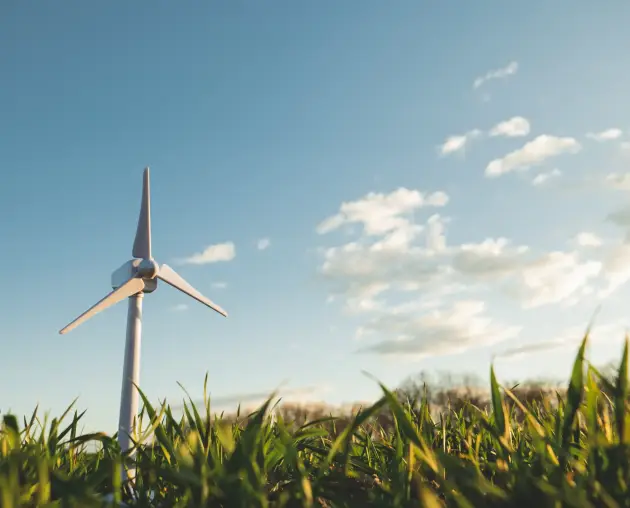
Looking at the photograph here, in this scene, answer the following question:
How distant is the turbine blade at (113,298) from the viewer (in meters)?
23.2

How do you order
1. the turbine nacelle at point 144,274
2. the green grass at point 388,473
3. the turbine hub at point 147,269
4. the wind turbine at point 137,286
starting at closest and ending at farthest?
the green grass at point 388,473, the wind turbine at point 137,286, the turbine nacelle at point 144,274, the turbine hub at point 147,269

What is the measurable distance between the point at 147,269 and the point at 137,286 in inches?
30.8

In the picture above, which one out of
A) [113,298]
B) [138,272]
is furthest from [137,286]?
[113,298]

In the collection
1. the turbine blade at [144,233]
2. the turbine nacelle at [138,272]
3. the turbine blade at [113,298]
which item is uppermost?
the turbine blade at [144,233]

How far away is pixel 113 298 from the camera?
24531 millimetres

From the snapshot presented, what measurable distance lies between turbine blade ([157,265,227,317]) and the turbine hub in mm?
260

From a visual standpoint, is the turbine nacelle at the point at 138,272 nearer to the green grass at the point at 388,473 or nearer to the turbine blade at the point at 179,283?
the turbine blade at the point at 179,283

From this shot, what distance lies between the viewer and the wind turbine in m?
24.5

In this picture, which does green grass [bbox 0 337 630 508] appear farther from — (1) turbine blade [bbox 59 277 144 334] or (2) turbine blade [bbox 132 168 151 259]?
(2) turbine blade [bbox 132 168 151 259]

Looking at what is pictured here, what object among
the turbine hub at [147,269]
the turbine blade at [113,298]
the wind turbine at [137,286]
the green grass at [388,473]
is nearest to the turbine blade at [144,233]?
the wind turbine at [137,286]

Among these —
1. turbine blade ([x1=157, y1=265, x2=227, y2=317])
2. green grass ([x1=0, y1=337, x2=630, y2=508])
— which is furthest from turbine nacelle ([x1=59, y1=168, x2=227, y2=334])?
green grass ([x1=0, y1=337, x2=630, y2=508])

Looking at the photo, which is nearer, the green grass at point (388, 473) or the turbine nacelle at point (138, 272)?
the green grass at point (388, 473)

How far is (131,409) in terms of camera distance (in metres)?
21.7

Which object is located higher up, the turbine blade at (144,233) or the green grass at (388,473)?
the turbine blade at (144,233)
